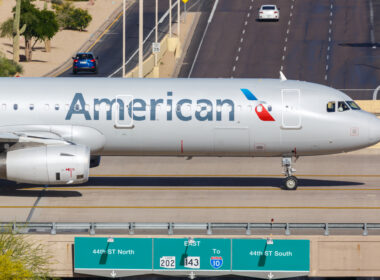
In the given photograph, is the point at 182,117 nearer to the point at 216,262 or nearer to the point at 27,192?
the point at 27,192

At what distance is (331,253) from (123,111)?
1144 cm

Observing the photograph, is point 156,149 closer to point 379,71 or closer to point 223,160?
point 223,160

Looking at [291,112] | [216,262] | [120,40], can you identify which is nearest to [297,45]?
[120,40]

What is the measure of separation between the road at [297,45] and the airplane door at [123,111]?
3681cm

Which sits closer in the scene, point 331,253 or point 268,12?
point 331,253

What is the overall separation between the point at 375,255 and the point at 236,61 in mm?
52974

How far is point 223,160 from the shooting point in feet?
159

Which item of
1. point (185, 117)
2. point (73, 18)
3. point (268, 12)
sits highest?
point (185, 117)

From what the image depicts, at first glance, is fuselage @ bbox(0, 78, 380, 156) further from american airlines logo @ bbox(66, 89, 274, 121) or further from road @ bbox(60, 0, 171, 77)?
road @ bbox(60, 0, 171, 77)

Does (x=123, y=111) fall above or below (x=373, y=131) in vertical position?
above

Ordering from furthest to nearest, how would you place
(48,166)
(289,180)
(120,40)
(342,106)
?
(120,40), (289,180), (342,106), (48,166)

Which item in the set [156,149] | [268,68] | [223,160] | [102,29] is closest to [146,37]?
[102,29]

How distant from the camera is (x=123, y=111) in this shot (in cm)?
3831

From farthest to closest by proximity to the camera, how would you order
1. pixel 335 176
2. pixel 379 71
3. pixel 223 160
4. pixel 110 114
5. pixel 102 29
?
pixel 102 29 → pixel 379 71 → pixel 223 160 → pixel 335 176 → pixel 110 114
